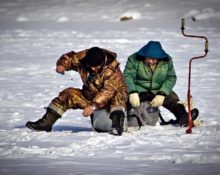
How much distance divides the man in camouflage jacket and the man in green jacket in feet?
1.20

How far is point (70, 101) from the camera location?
299 inches

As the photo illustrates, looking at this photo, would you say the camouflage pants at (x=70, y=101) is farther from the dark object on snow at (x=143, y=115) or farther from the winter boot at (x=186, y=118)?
the winter boot at (x=186, y=118)

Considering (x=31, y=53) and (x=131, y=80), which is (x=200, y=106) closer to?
(x=131, y=80)

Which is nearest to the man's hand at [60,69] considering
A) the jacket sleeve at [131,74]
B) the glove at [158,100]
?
the jacket sleeve at [131,74]

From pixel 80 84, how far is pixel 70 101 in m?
6.16

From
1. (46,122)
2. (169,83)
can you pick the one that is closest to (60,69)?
(46,122)

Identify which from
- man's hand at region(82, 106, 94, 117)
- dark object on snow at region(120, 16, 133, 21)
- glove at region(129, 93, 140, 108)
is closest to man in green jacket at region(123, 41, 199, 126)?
glove at region(129, 93, 140, 108)

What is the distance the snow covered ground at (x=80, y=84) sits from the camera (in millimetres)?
5625

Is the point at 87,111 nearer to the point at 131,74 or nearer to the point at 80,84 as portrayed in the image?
the point at 131,74

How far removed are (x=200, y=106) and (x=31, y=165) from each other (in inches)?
214

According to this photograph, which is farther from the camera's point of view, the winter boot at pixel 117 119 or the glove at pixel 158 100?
the glove at pixel 158 100

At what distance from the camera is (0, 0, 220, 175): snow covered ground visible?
5625 mm

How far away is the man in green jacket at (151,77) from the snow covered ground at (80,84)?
1.21 feet

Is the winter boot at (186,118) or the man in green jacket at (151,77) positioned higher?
the man in green jacket at (151,77)
